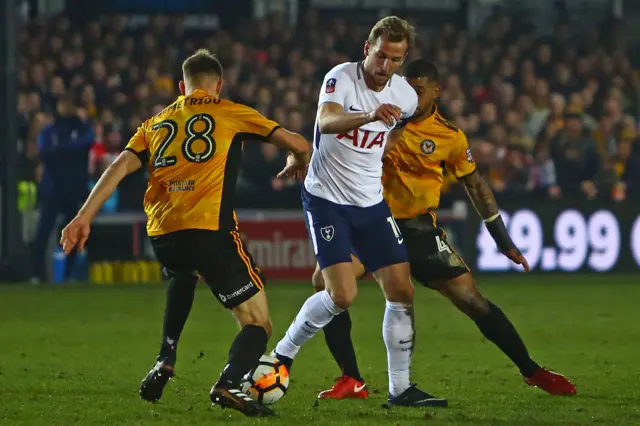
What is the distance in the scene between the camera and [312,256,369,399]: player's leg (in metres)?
7.83

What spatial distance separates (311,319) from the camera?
7438mm

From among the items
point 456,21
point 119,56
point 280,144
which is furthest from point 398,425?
point 456,21

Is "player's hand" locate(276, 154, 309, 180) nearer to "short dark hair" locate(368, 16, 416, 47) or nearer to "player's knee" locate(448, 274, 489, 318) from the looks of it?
"short dark hair" locate(368, 16, 416, 47)

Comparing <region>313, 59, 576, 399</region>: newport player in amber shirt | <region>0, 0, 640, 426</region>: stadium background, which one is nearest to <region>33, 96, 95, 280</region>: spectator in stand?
<region>0, 0, 640, 426</region>: stadium background

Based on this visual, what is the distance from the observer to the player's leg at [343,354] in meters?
7.83

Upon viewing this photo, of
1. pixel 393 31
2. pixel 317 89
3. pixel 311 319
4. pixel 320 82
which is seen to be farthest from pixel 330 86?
pixel 320 82

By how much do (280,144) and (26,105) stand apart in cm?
1378

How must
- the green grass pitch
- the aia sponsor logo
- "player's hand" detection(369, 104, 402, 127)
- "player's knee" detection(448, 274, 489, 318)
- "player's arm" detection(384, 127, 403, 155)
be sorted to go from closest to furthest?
"player's hand" detection(369, 104, 402, 127)
the green grass pitch
the aia sponsor logo
"player's arm" detection(384, 127, 403, 155)
"player's knee" detection(448, 274, 489, 318)

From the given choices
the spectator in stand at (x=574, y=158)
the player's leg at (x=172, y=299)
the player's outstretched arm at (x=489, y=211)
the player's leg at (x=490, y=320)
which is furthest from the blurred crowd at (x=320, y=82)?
the player's leg at (x=172, y=299)

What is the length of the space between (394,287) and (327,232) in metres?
0.47

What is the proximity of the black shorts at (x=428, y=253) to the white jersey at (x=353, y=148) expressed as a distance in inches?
25.6

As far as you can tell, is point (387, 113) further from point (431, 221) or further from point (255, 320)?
point (431, 221)

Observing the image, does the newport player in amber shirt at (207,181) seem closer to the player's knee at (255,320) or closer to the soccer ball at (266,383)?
the player's knee at (255,320)

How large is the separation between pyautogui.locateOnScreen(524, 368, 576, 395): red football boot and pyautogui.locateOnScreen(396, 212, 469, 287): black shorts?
0.74 m
